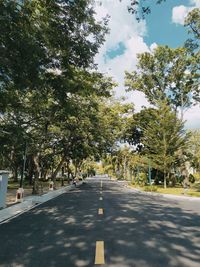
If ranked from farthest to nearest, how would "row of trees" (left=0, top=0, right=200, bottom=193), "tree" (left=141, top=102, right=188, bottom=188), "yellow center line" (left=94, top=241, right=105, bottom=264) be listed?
1. "tree" (left=141, top=102, right=188, bottom=188)
2. "row of trees" (left=0, top=0, right=200, bottom=193)
3. "yellow center line" (left=94, top=241, right=105, bottom=264)

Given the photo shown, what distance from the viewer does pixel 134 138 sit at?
61281 millimetres

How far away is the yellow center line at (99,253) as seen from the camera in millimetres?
6567

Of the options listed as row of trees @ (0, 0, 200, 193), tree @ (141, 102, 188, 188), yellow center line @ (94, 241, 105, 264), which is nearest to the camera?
yellow center line @ (94, 241, 105, 264)

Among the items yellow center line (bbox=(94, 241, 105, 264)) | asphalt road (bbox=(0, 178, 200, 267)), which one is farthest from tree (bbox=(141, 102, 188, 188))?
yellow center line (bbox=(94, 241, 105, 264))

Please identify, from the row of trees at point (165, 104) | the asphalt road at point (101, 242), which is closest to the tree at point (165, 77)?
the row of trees at point (165, 104)

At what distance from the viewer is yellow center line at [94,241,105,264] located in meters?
6.57

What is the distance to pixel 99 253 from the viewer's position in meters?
7.22

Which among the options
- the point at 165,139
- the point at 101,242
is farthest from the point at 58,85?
the point at 165,139

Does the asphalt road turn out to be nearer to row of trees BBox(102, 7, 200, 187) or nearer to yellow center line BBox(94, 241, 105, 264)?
yellow center line BBox(94, 241, 105, 264)

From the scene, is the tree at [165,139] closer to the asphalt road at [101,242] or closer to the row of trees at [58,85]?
the row of trees at [58,85]

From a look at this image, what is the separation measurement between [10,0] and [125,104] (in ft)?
149

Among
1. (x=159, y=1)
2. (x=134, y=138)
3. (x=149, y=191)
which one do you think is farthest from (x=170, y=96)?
(x=159, y=1)

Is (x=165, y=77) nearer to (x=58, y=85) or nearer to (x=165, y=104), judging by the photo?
(x=165, y=104)

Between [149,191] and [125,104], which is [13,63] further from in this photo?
[125,104]
